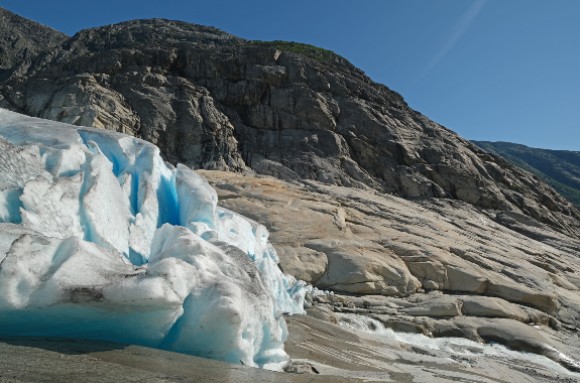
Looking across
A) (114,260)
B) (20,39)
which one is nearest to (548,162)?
(20,39)

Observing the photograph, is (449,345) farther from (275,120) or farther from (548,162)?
(548,162)

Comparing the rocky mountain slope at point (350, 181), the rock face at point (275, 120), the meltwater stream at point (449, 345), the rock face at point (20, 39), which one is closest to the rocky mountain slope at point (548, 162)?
the rock face at point (275, 120)

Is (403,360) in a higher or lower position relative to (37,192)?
lower

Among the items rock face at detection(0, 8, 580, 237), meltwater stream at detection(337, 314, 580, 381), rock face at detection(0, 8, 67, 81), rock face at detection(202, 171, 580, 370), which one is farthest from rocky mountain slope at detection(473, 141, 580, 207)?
meltwater stream at detection(337, 314, 580, 381)

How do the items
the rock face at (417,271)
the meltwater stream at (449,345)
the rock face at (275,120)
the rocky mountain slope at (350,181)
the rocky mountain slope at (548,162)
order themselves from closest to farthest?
1. the meltwater stream at (449,345)
2. the rock face at (417,271)
3. the rocky mountain slope at (350,181)
4. the rock face at (275,120)
5. the rocky mountain slope at (548,162)

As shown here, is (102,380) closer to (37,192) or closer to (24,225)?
(24,225)

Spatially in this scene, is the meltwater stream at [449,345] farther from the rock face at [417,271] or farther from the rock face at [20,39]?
the rock face at [20,39]

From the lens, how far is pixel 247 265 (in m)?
7.66

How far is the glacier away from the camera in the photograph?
5.12 meters

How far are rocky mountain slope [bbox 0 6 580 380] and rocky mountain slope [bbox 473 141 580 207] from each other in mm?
98326

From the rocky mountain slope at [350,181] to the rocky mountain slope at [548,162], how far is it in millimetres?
98326

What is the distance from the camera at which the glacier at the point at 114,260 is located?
5117mm

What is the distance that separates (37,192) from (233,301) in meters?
3.93

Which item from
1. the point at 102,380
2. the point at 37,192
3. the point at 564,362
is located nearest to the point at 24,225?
the point at 37,192
